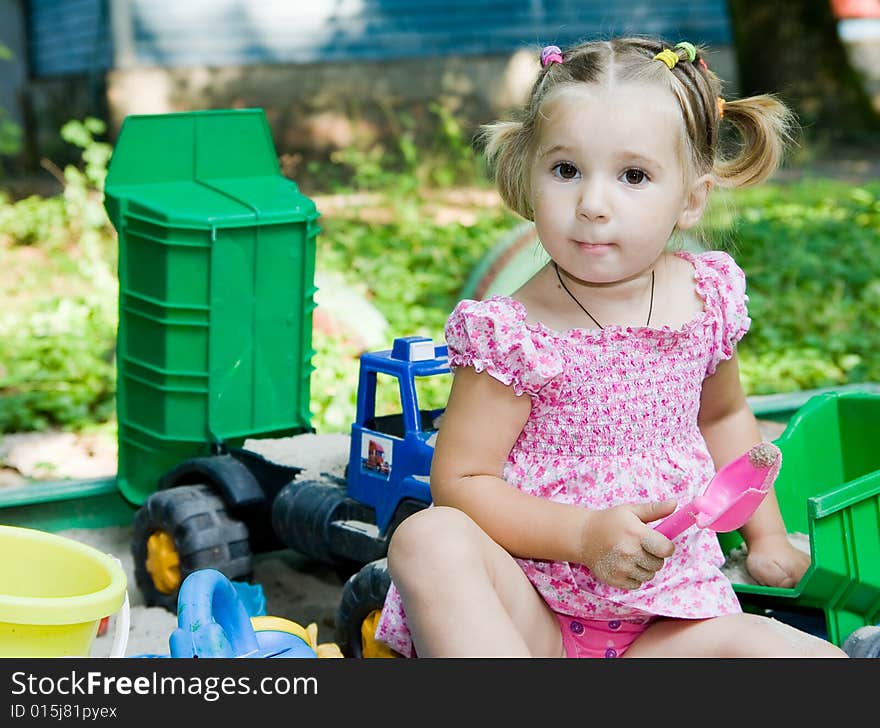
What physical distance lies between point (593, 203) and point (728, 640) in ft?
2.01

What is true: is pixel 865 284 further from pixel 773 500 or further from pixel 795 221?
pixel 773 500

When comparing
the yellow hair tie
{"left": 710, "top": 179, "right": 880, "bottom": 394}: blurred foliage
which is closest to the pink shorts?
the yellow hair tie

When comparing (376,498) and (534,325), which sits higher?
(534,325)

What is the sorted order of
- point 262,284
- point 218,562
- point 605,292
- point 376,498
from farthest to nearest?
1. point 262,284
2. point 218,562
3. point 376,498
4. point 605,292

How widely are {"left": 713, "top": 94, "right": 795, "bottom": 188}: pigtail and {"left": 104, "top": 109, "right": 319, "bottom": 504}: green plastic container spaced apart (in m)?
1.08

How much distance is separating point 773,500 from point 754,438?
11cm

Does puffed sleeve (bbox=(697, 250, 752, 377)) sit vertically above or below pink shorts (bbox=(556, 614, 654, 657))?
above

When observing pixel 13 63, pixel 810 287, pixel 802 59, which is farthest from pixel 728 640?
pixel 802 59

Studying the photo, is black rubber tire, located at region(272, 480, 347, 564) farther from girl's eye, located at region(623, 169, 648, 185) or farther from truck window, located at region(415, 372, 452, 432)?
truck window, located at region(415, 372, 452, 432)

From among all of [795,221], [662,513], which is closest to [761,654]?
[662,513]

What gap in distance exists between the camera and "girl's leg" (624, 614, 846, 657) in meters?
1.66

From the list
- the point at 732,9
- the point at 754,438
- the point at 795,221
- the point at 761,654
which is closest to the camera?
the point at 761,654

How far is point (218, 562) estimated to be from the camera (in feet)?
8.10

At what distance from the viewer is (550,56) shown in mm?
1788
